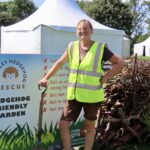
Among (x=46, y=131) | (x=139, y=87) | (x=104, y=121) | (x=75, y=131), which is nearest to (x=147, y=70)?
(x=139, y=87)

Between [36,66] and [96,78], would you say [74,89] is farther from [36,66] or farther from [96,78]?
[36,66]

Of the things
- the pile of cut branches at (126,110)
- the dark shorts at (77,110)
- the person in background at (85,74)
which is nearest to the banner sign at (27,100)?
the person in background at (85,74)

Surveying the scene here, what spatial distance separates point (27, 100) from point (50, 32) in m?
10.6

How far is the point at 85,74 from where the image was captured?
5.16m

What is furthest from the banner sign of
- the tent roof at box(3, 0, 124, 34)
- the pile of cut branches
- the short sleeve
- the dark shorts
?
the tent roof at box(3, 0, 124, 34)

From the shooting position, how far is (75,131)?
6.22 metres

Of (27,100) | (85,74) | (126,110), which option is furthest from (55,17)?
(85,74)

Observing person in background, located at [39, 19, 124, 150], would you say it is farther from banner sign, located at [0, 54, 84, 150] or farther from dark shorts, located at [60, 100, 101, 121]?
A: banner sign, located at [0, 54, 84, 150]

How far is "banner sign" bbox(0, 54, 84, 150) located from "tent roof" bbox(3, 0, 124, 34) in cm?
1083

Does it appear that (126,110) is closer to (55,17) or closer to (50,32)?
(50,32)

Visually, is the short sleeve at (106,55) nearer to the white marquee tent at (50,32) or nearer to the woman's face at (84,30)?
the woman's face at (84,30)

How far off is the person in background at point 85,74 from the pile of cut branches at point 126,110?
3.85 ft

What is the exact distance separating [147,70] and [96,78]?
196cm

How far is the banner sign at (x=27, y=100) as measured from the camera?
5.27 metres
